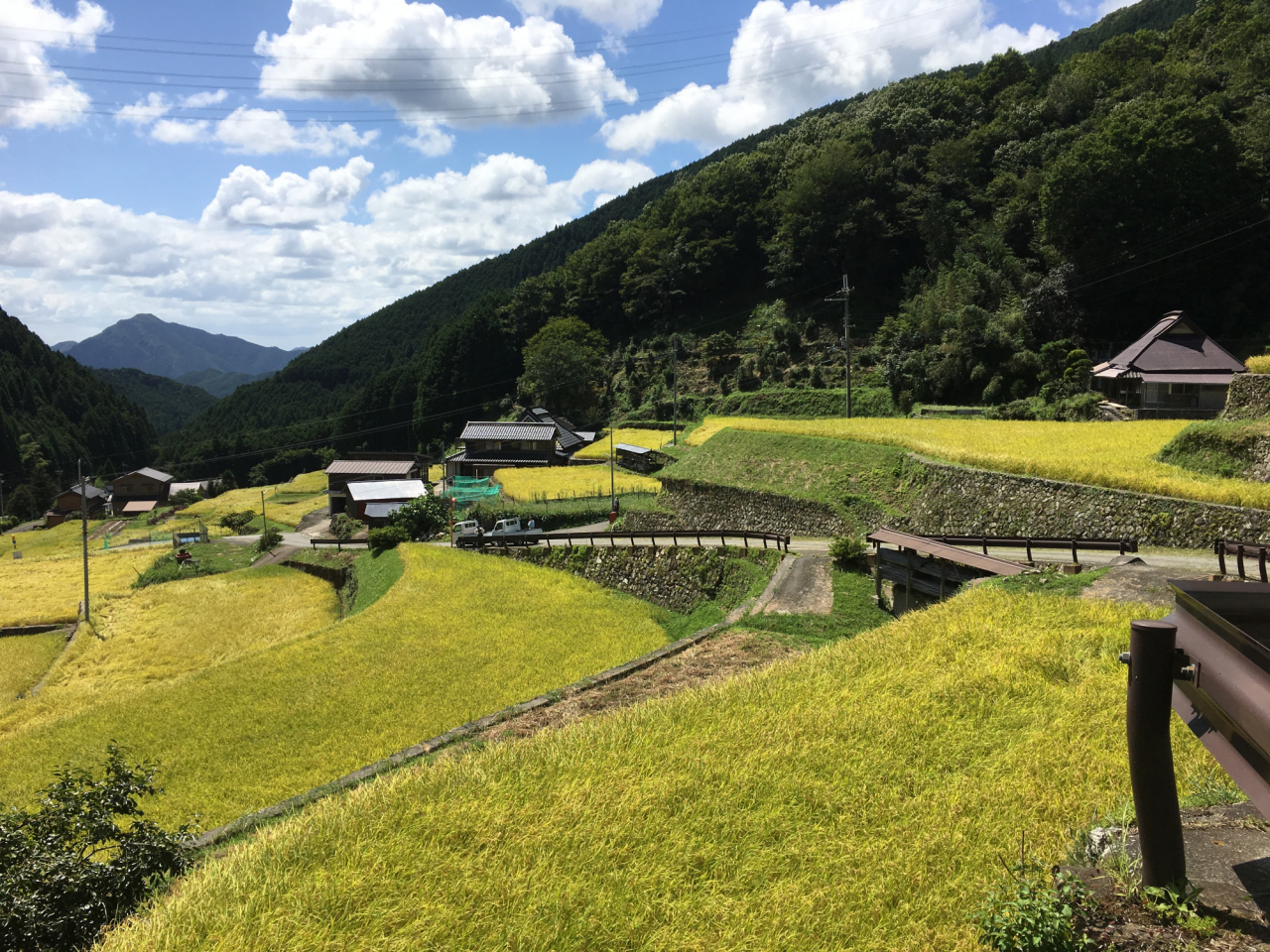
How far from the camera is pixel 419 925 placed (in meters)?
4.57

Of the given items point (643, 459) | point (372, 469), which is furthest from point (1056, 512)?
point (372, 469)

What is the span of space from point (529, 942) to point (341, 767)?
791cm

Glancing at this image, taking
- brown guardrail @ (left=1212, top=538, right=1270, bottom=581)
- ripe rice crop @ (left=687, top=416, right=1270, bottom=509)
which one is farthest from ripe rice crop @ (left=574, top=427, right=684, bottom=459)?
brown guardrail @ (left=1212, top=538, right=1270, bottom=581)

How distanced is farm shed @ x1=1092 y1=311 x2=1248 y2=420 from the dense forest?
4.45m

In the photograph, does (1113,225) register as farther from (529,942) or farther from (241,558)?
(241,558)

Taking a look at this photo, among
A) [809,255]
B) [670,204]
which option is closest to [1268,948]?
[809,255]

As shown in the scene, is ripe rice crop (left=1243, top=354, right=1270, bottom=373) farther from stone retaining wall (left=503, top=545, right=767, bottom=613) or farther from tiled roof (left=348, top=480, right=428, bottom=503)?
tiled roof (left=348, top=480, right=428, bottom=503)

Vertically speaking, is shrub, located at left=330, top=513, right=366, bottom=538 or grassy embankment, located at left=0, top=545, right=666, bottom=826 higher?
grassy embankment, located at left=0, top=545, right=666, bottom=826

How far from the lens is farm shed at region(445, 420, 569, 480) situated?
185ft

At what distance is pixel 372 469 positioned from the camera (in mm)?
54750

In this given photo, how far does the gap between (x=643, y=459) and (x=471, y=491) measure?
426 inches

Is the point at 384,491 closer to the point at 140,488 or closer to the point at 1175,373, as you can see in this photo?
the point at 1175,373

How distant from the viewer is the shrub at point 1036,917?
12.6ft

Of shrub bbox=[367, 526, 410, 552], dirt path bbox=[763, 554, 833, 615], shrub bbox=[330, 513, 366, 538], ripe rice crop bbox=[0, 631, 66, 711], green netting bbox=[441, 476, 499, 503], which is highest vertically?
green netting bbox=[441, 476, 499, 503]
